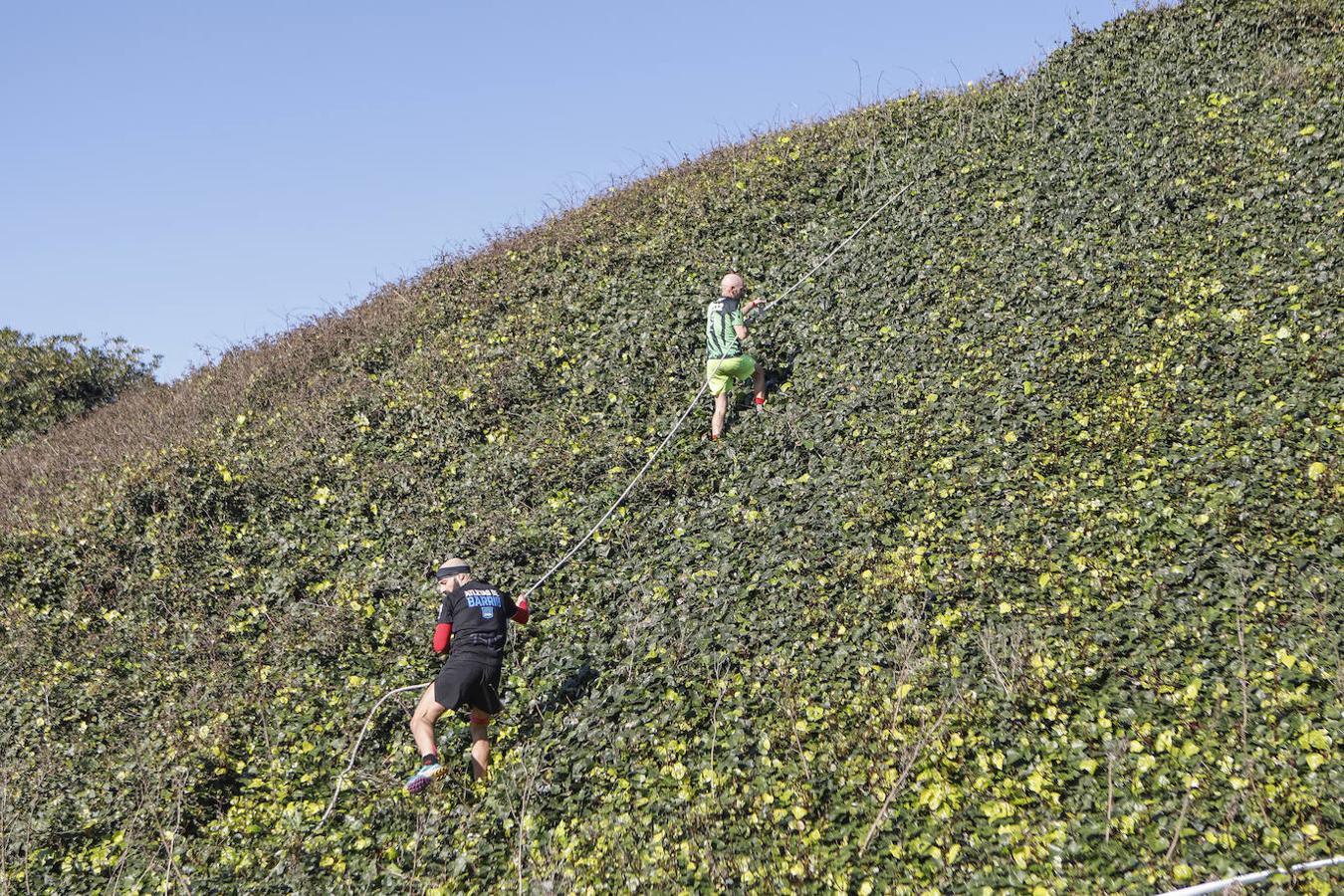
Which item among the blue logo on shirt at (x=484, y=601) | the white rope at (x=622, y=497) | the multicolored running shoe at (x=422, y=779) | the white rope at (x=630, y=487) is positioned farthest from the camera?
the white rope at (x=622, y=497)

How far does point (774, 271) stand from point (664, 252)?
2.36 m

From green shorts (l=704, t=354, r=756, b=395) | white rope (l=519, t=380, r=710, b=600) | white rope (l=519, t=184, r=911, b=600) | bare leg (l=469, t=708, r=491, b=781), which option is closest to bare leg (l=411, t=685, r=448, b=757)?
bare leg (l=469, t=708, r=491, b=781)

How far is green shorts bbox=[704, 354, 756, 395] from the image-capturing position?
11688 millimetres

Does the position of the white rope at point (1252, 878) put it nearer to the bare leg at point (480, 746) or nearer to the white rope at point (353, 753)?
the bare leg at point (480, 746)

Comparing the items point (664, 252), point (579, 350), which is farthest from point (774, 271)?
point (579, 350)

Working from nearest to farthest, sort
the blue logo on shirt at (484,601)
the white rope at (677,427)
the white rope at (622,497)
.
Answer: the blue logo on shirt at (484,601), the white rope at (622,497), the white rope at (677,427)

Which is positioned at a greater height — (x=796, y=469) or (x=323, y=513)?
(x=323, y=513)

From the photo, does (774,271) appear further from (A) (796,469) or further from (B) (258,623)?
(B) (258,623)

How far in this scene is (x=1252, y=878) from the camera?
4.84 meters

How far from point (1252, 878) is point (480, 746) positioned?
5.50 m

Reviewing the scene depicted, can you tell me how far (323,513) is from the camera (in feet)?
41.0

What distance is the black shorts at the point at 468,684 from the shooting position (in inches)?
294

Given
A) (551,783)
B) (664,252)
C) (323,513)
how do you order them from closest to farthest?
(551,783) < (323,513) < (664,252)

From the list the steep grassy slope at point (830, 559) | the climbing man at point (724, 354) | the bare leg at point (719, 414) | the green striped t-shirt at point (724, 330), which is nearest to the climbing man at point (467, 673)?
the steep grassy slope at point (830, 559)
